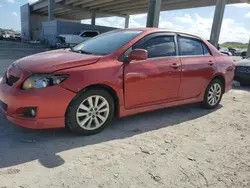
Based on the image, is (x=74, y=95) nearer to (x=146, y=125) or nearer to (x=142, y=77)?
(x=142, y=77)

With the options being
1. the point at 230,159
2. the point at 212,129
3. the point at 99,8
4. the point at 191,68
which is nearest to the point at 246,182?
the point at 230,159

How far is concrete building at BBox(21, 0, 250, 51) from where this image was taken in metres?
17.2

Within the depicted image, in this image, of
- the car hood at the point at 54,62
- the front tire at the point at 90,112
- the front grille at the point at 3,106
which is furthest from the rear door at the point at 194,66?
the front grille at the point at 3,106

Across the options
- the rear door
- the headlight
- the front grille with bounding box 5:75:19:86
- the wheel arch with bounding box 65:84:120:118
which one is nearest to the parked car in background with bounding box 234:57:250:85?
the rear door

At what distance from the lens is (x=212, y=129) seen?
3.89 meters

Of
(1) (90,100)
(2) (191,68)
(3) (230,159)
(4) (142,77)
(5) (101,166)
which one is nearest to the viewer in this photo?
(5) (101,166)

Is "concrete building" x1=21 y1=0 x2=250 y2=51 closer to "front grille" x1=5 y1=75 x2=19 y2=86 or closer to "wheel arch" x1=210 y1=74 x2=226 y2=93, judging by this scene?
"wheel arch" x1=210 y1=74 x2=226 y2=93

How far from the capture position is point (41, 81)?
9.57 feet

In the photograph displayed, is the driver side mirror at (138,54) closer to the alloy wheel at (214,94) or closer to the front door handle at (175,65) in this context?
the front door handle at (175,65)

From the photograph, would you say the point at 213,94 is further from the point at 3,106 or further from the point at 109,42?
the point at 3,106

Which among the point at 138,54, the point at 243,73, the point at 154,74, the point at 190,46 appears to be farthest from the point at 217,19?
the point at 138,54

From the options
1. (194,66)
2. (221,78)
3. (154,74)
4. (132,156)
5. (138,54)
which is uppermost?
(138,54)

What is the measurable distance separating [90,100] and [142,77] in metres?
0.89

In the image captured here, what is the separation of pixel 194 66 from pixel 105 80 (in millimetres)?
1952
